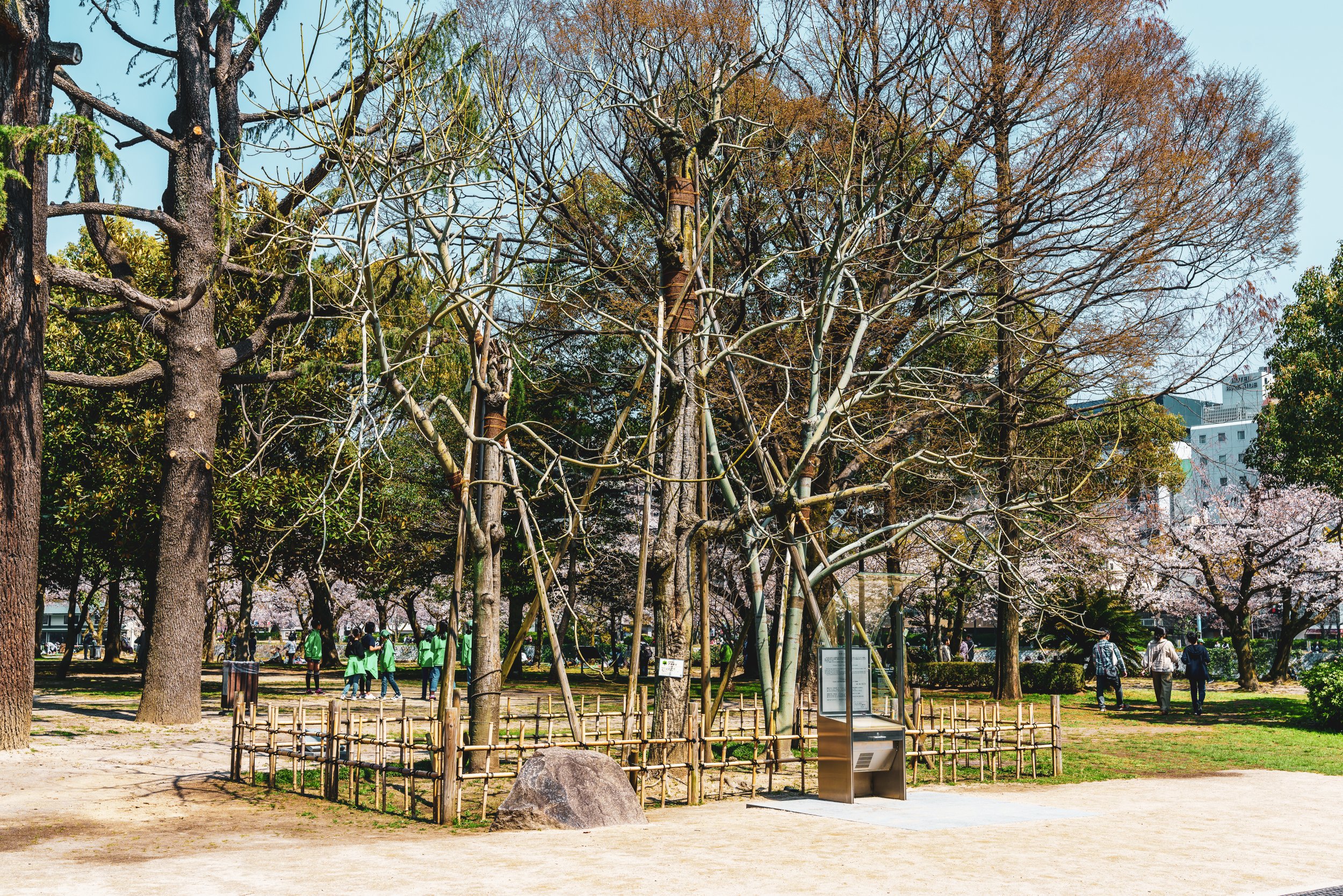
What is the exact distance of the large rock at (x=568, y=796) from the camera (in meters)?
8.91

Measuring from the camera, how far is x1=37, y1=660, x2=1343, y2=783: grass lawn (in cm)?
1444

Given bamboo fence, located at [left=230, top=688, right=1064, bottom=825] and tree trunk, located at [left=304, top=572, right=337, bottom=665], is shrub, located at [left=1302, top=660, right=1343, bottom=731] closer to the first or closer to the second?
bamboo fence, located at [left=230, top=688, right=1064, bottom=825]

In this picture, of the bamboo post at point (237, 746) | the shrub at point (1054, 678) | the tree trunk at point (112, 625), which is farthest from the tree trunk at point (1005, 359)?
the tree trunk at point (112, 625)

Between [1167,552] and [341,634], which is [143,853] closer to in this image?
[1167,552]

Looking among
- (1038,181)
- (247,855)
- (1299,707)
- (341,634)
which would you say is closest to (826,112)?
(1038,181)

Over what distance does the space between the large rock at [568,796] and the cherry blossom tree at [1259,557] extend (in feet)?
78.3

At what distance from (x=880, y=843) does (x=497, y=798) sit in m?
3.93

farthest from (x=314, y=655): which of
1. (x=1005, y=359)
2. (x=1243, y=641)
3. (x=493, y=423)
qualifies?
(x=1243, y=641)

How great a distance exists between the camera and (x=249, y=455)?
2159cm

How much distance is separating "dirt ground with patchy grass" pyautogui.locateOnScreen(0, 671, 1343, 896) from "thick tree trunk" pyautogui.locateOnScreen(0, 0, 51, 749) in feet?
5.74

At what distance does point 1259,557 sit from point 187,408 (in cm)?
2609

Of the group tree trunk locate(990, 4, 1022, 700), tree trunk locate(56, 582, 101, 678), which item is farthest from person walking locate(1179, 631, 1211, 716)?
tree trunk locate(56, 582, 101, 678)

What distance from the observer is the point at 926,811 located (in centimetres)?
994

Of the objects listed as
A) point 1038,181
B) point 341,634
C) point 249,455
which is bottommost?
point 341,634
